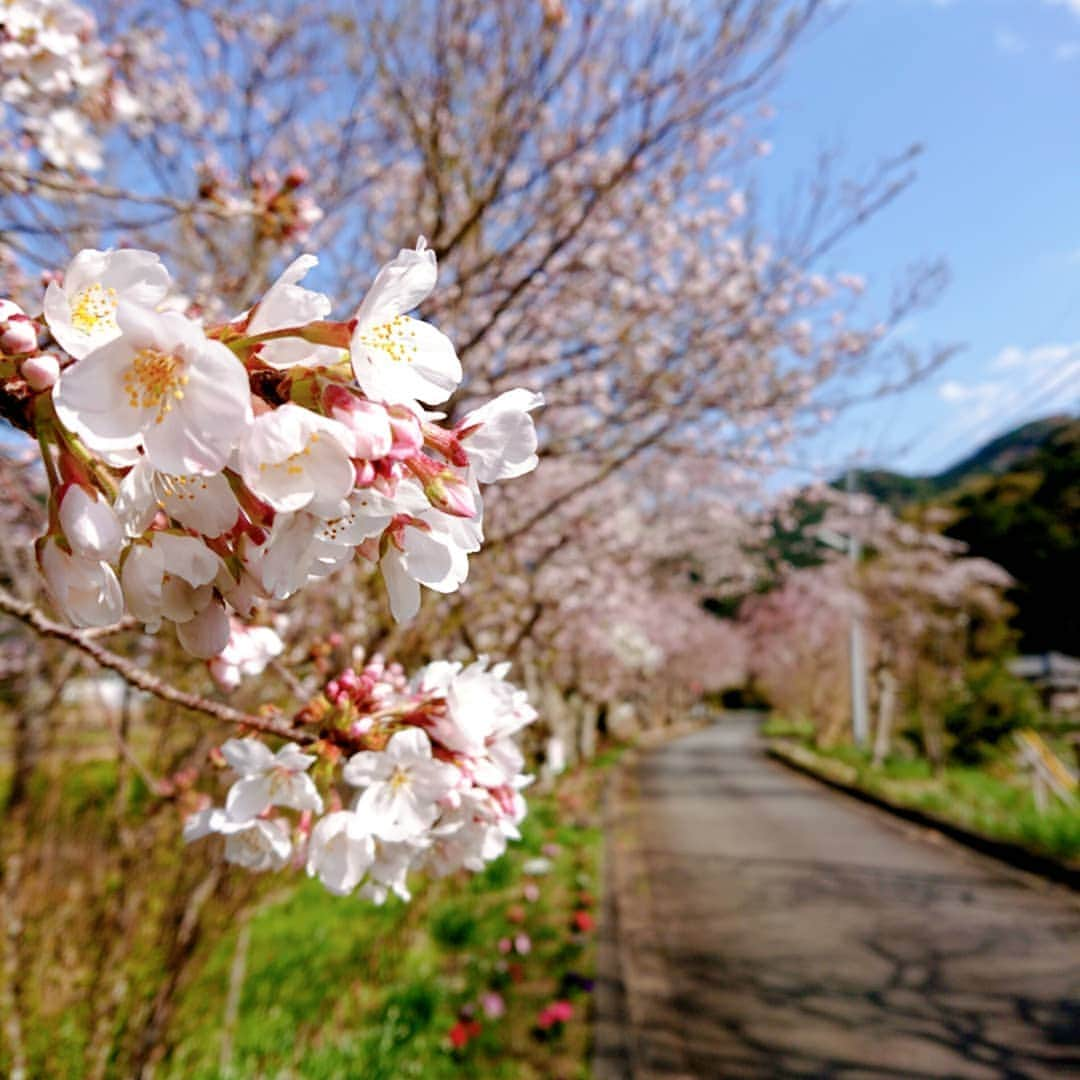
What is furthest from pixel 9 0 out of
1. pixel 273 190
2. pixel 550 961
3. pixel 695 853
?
pixel 695 853

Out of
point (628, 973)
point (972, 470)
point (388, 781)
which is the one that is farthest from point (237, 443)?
point (972, 470)

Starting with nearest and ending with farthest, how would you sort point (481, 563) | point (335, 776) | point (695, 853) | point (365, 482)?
point (365, 482) → point (335, 776) → point (481, 563) → point (695, 853)

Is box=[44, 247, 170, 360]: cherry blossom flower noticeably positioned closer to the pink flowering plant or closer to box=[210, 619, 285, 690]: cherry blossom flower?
the pink flowering plant

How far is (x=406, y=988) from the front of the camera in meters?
4.12

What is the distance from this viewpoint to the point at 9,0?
6.66ft

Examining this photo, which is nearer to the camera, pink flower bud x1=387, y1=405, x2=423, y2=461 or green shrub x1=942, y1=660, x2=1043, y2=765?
pink flower bud x1=387, y1=405, x2=423, y2=461

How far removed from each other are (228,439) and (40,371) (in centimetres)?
18

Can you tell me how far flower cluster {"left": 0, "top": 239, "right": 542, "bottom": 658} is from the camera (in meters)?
0.61

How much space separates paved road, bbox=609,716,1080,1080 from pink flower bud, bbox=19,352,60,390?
14.6 feet

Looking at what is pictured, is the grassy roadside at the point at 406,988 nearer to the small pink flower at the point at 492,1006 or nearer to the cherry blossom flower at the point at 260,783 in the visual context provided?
the small pink flower at the point at 492,1006

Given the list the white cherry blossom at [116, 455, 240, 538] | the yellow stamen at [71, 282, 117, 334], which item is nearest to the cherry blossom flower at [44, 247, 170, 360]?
the yellow stamen at [71, 282, 117, 334]

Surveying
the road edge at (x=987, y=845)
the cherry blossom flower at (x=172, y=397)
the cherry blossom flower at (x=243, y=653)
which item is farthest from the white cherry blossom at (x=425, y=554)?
the road edge at (x=987, y=845)

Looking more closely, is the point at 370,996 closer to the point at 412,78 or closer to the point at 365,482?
the point at 365,482

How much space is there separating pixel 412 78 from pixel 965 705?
15386 millimetres
